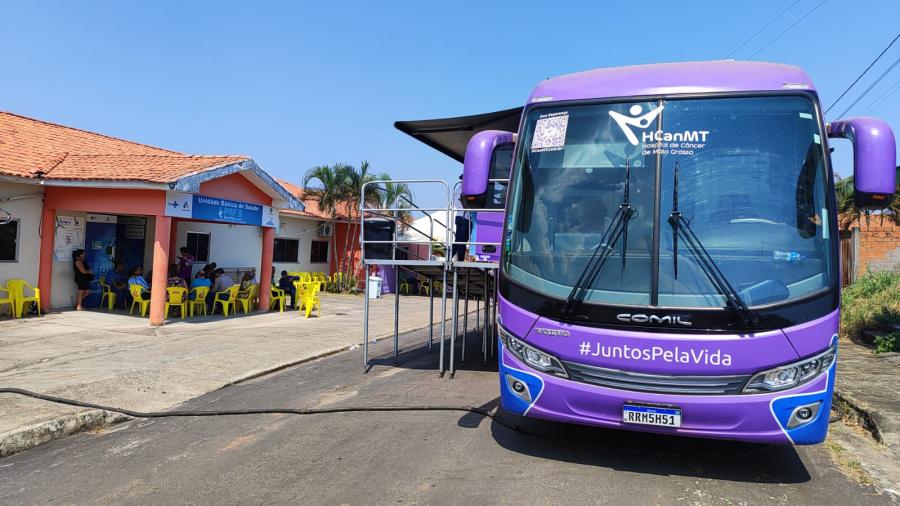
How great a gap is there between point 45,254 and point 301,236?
1218 cm

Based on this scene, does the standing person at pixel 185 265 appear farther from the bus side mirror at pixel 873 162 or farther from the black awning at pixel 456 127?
the bus side mirror at pixel 873 162

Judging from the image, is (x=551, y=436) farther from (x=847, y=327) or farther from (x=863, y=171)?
(x=847, y=327)

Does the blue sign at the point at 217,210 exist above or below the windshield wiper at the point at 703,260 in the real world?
above

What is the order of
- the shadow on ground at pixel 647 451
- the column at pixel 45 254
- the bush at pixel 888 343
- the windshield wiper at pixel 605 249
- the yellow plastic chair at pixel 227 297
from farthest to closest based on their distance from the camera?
the yellow plastic chair at pixel 227 297 → the column at pixel 45 254 → the bush at pixel 888 343 → the shadow on ground at pixel 647 451 → the windshield wiper at pixel 605 249

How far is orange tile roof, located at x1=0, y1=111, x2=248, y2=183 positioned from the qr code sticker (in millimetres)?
8662

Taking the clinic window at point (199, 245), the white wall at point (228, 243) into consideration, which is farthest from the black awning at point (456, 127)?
the clinic window at point (199, 245)

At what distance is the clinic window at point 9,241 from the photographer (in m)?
11.8

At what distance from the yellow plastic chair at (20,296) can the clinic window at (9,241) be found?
0.47 meters

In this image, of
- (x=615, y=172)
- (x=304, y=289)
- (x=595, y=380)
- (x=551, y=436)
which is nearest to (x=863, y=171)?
(x=615, y=172)

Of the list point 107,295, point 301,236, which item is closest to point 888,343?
point 107,295

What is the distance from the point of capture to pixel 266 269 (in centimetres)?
1589

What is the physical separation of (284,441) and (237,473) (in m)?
0.77

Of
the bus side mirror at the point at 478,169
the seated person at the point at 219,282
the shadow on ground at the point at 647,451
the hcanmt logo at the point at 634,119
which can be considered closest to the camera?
the shadow on ground at the point at 647,451

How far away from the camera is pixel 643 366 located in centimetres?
404
